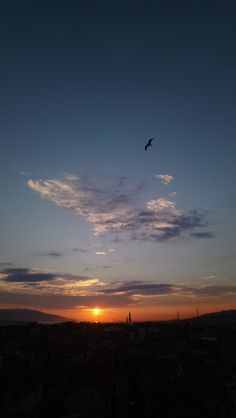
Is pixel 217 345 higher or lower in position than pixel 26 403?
higher

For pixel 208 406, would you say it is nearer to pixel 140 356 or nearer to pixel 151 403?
pixel 151 403

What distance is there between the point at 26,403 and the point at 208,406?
12043 mm

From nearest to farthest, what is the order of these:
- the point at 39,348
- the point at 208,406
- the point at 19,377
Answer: the point at 208,406 < the point at 19,377 < the point at 39,348

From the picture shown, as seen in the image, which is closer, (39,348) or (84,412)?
(84,412)

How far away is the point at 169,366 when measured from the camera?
41.9 m

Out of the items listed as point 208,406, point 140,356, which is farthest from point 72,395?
point 140,356

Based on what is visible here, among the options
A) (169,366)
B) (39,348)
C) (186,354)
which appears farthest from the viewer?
(39,348)

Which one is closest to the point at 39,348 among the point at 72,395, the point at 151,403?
the point at 72,395

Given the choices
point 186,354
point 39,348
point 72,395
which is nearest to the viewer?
point 72,395

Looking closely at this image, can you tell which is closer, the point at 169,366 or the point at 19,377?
the point at 19,377

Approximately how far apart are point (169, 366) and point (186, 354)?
10.8m

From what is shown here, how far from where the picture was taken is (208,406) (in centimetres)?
2639

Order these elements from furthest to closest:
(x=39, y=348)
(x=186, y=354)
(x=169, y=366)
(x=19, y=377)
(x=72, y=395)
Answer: (x=39, y=348) < (x=186, y=354) < (x=169, y=366) < (x=19, y=377) < (x=72, y=395)

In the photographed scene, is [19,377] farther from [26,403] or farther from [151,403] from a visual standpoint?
[151,403]
